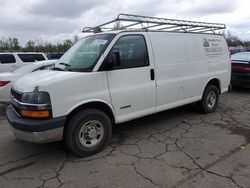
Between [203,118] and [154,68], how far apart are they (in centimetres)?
215

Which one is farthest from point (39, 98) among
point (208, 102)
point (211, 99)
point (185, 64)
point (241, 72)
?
point (241, 72)

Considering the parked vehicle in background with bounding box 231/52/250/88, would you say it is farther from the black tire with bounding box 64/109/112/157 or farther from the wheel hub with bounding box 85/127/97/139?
the wheel hub with bounding box 85/127/97/139

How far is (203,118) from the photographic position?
650 centimetres

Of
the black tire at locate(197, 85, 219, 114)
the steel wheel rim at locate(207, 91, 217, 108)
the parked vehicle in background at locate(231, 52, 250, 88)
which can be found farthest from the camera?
the parked vehicle in background at locate(231, 52, 250, 88)

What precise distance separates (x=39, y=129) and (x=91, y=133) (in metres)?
0.89

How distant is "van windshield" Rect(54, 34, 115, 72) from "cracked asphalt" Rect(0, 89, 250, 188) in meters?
1.46

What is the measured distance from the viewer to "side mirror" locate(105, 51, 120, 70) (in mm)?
4477

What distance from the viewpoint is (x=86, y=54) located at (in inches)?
188

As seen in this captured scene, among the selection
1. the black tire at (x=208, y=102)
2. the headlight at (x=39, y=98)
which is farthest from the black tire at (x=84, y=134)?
the black tire at (x=208, y=102)

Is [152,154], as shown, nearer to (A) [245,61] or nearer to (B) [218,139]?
(B) [218,139]

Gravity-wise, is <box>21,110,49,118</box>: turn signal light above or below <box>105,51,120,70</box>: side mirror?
below

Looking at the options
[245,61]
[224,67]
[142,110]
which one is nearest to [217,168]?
[142,110]

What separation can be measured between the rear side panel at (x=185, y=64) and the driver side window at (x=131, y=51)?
28 centimetres

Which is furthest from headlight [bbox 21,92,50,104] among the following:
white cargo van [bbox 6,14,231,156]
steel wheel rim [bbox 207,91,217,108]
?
steel wheel rim [bbox 207,91,217,108]
